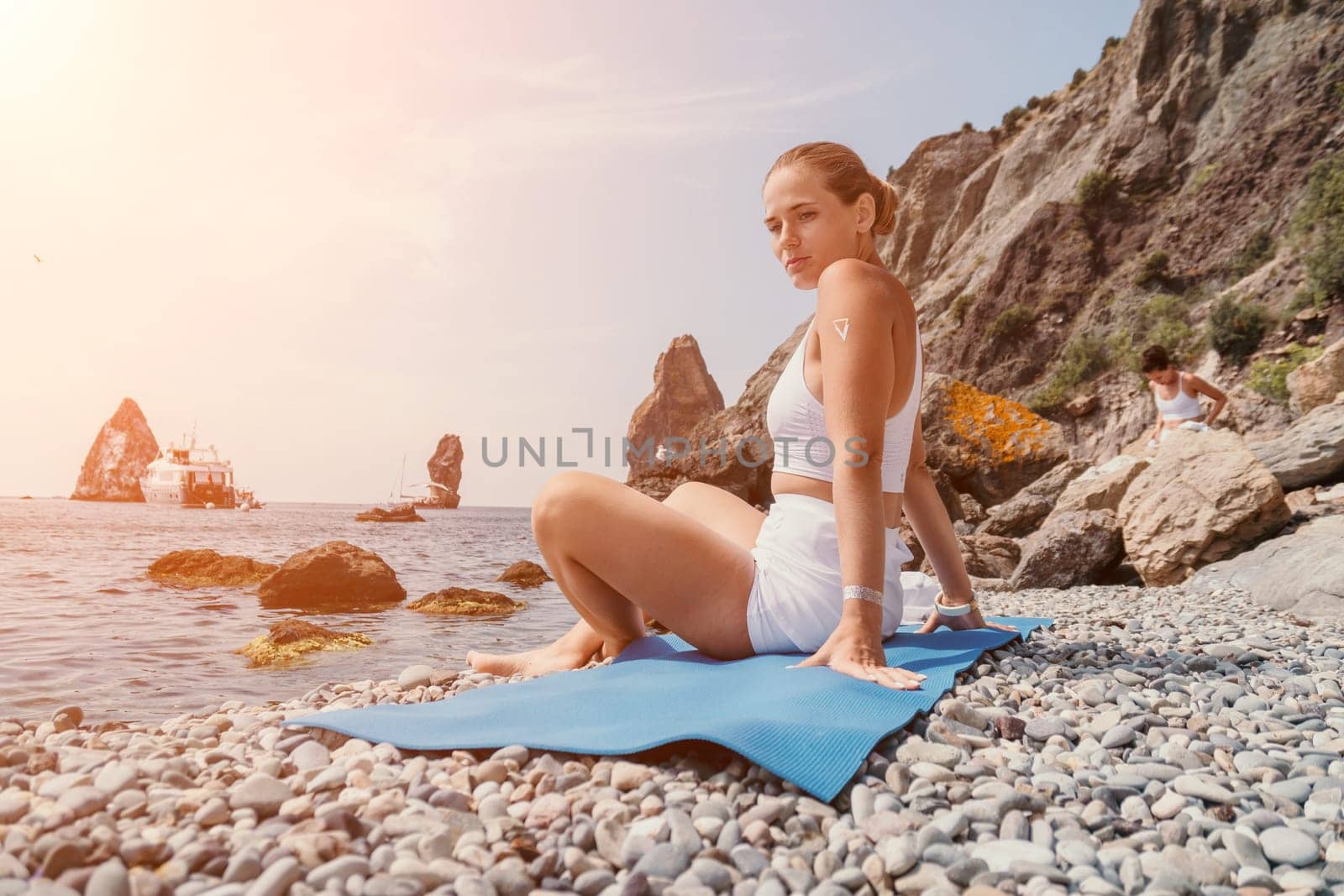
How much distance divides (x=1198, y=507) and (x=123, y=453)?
5417 cm

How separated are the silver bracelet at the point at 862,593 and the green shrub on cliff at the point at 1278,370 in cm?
1322

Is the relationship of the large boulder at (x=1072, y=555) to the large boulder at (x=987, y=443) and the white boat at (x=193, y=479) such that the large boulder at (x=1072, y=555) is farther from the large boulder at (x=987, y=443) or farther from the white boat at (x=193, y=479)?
the white boat at (x=193, y=479)

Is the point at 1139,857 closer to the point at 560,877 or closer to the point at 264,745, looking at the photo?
the point at 560,877

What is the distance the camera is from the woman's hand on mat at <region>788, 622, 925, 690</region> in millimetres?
2221

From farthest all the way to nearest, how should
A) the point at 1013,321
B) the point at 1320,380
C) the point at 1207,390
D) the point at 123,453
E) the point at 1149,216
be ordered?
the point at 123,453 → the point at 1013,321 → the point at 1149,216 → the point at 1320,380 → the point at 1207,390

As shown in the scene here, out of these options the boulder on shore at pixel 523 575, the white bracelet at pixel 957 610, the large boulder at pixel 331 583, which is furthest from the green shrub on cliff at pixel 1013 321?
the white bracelet at pixel 957 610

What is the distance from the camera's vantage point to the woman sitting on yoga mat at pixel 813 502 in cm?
238

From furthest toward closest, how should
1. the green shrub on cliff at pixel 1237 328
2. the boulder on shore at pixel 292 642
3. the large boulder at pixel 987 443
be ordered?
1. the green shrub on cliff at pixel 1237 328
2. the large boulder at pixel 987 443
3. the boulder on shore at pixel 292 642

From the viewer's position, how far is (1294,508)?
6.96 metres

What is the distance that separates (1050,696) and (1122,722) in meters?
0.25

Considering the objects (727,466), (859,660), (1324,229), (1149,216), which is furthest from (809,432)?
(1149,216)

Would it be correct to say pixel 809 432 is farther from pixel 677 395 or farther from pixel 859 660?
pixel 677 395

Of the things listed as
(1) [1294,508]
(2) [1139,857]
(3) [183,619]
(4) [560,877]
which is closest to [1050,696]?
(2) [1139,857]

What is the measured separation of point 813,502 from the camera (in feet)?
8.64
